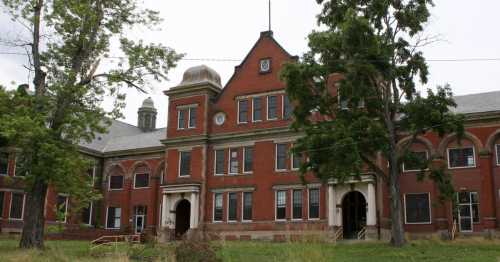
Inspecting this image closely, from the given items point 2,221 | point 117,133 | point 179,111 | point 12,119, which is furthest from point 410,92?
point 117,133

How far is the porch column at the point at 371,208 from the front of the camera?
113 ft

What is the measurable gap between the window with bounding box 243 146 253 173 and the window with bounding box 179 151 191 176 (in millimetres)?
4577

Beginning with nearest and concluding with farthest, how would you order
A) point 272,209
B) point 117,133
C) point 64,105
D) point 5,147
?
point 64,105
point 5,147
point 272,209
point 117,133

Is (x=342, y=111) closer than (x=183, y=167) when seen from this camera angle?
Yes

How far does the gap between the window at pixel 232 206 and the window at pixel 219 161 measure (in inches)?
78.6

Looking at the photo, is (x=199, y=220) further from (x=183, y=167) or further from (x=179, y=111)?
(x=179, y=111)

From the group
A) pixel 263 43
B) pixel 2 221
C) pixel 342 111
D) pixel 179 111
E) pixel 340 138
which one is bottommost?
pixel 2 221

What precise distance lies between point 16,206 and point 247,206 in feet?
61.5

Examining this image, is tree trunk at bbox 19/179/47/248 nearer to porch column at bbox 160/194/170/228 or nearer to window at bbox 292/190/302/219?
porch column at bbox 160/194/170/228

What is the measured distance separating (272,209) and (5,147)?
698 inches

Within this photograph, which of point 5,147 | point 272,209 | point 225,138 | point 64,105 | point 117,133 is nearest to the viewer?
point 64,105

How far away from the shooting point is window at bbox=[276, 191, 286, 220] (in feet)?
128

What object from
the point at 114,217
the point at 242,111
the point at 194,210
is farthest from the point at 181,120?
the point at 114,217

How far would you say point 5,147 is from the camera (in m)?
32.2
